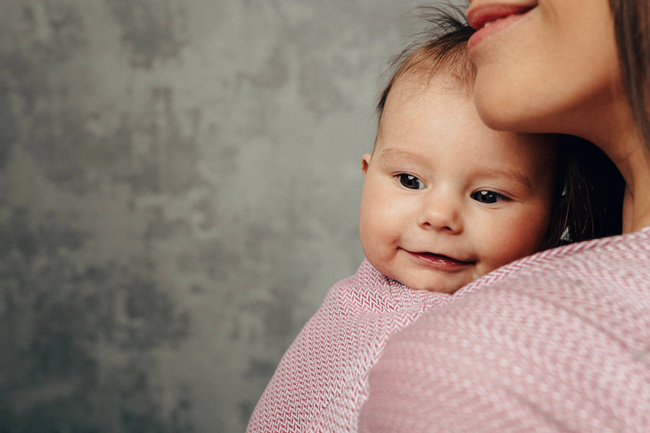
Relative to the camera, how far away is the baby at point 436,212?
777 millimetres

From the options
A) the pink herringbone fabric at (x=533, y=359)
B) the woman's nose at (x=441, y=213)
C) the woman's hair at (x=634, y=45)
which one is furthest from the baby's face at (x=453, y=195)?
the pink herringbone fabric at (x=533, y=359)

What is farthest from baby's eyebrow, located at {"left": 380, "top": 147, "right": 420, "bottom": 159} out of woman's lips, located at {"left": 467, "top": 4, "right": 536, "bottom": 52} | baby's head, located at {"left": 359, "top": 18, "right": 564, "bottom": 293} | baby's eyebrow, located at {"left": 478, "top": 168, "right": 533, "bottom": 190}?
woman's lips, located at {"left": 467, "top": 4, "right": 536, "bottom": 52}

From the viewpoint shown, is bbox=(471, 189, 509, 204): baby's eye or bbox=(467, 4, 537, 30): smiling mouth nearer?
bbox=(467, 4, 537, 30): smiling mouth

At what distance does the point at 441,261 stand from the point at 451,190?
11 centimetres

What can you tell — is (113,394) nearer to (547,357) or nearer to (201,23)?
(201,23)

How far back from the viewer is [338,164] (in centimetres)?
183

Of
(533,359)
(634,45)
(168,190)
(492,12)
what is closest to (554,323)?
(533,359)

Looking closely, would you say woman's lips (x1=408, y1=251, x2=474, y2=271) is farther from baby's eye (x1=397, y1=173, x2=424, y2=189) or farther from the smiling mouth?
the smiling mouth

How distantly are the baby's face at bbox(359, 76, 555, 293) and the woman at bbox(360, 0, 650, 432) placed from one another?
20cm

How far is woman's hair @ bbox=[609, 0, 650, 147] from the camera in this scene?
510 millimetres

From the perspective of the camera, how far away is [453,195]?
2.61ft

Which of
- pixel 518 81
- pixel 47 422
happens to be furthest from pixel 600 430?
pixel 47 422

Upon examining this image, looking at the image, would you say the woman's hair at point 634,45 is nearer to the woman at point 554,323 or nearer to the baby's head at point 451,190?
the woman at point 554,323

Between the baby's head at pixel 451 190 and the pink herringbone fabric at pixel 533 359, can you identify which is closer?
the pink herringbone fabric at pixel 533 359
